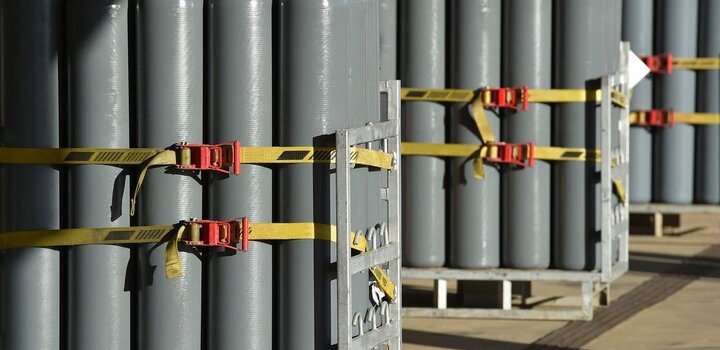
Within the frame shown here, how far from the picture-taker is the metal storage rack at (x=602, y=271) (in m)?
12.3

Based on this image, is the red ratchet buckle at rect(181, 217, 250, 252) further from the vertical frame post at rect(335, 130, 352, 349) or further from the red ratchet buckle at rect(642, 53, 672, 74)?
the red ratchet buckle at rect(642, 53, 672, 74)

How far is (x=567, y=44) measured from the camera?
12.4 m

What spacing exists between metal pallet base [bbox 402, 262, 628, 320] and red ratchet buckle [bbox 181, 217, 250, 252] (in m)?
4.42

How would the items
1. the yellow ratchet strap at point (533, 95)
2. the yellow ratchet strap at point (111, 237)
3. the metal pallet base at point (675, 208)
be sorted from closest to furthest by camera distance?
the yellow ratchet strap at point (111, 237) < the yellow ratchet strap at point (533, 95) < the metal pallet base at point (675, 208)

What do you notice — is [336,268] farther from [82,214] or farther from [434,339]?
[434,339]

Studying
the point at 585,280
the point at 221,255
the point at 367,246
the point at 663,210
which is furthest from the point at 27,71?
the point at 663,210

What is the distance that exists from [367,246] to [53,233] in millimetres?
1594

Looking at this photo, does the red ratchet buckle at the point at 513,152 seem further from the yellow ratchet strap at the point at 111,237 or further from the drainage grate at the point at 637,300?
the yellow ratchet strap at the point at 111,237

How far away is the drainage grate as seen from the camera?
1184cm

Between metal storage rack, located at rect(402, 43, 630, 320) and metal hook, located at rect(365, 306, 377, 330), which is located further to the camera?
metal storage rack, located at rect(402, 43, 630, 320)

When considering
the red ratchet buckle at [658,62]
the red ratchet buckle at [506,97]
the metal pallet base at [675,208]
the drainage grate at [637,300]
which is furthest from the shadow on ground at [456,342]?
the red ratchet buckle at [658,62]

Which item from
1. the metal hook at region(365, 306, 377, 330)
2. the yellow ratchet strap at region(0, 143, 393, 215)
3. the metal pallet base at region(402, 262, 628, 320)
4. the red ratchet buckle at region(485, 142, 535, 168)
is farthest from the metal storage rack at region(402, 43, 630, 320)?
the yellow ratchet strap at region(0, 143, 393, 215)

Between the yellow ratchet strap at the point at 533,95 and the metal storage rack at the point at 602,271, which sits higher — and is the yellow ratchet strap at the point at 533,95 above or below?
above

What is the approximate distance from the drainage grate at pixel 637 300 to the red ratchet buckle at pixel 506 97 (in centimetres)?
166
